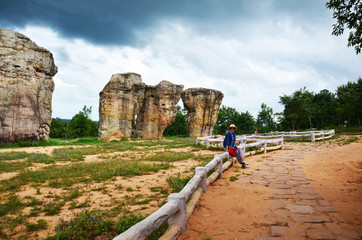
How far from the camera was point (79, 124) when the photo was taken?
183 ft

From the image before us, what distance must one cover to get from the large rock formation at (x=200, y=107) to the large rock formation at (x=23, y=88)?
24249 millimetres

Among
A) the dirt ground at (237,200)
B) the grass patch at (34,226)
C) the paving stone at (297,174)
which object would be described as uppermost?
the paving stone at (297,174)

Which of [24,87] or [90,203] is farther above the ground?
[24,87]

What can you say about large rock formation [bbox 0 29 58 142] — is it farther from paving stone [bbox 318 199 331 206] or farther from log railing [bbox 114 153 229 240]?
paving stone [bbox 318 199 331 206]

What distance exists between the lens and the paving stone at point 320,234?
311 centimetres

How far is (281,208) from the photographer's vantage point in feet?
13.9

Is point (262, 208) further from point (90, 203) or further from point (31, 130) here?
point (31, 130)

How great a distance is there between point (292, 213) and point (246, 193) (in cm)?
138

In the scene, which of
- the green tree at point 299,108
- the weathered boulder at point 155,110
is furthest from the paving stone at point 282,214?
the green tree at point 299,108

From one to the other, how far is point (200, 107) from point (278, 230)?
35633mm

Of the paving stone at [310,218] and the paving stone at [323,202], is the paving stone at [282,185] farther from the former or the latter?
the paving stone at [310,218]

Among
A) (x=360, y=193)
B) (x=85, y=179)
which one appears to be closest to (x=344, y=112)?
(x=360, y=193)

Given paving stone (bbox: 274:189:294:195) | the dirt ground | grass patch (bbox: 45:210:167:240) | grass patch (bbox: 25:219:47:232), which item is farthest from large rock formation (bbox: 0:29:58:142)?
paving stone (bbox: 274:189:294:195)

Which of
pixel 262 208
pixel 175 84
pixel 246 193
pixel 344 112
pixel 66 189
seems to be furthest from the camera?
pixel 344 112
